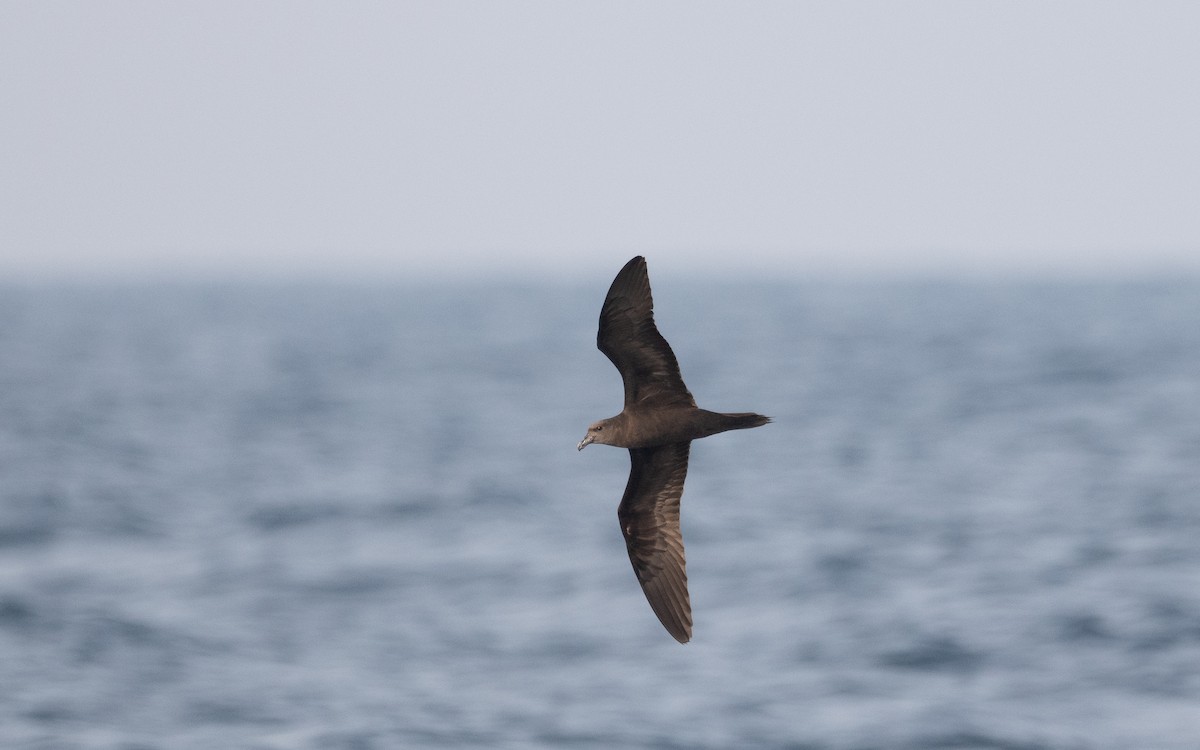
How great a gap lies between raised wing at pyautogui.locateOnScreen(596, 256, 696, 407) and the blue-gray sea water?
5.02 meters

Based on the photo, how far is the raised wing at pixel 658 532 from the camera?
37.5 feet

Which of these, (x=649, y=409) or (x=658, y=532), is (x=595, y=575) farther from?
(x=649, y=409)

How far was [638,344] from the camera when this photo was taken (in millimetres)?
10320

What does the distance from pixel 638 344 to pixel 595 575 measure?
11.9 meters

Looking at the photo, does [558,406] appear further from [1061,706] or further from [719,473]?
[1061,706]

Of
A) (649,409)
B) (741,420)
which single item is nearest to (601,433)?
(649,409)

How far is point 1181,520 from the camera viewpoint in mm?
22344

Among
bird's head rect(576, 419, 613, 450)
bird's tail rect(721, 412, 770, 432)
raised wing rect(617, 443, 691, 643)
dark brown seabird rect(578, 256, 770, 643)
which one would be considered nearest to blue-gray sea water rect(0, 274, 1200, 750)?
raised wing rect(617, 443, 691, 643)

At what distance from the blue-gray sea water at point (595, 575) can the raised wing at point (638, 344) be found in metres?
5.02

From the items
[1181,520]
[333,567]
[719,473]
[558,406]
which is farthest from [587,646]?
[558,406]

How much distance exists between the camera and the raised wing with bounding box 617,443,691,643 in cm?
1142

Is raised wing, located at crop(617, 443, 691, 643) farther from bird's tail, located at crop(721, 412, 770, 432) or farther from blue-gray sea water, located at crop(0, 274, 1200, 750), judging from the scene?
blue-gray sea water, located at crop(0, 274, 1200, 750)

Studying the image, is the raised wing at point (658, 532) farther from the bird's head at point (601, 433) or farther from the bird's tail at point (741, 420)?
the bird's tail at point (741, 420)

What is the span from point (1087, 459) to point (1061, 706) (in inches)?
622
